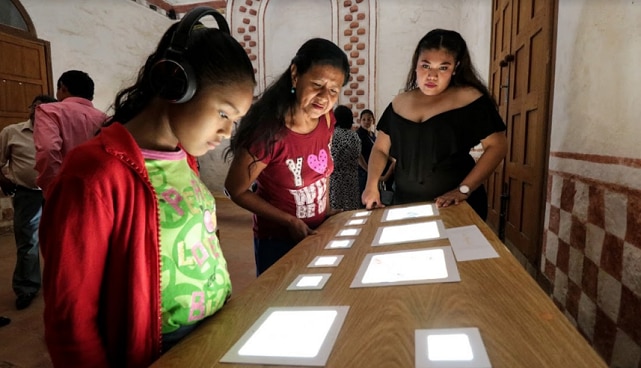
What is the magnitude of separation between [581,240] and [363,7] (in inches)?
229

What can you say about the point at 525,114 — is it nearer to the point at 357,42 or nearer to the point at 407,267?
the point at 407,267

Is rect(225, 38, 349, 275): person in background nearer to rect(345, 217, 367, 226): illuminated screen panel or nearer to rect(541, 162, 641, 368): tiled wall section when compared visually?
rect(345, 217, 367, 226): illuminated screen panel

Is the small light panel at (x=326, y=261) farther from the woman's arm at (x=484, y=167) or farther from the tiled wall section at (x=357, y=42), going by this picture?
the tiled wall section at (x=357, y=42)

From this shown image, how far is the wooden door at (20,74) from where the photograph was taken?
15.2 ft

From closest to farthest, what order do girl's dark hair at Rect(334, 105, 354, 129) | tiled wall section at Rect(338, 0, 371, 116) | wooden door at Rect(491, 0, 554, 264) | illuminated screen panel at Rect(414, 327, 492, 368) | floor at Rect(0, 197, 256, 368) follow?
illuminated screen panel at Rect(414, 327, 492, 368), floor at Rect(0, 197, 256, 368), wooden door at Rect(491, 0, 554, 264), girl's dark hair at Rect(334, 105, 354, 129), tiled wall section at Rect(338, 0, 371, 116)

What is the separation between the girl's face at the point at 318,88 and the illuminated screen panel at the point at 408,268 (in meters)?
0.61

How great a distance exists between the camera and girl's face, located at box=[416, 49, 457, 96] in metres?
1.59

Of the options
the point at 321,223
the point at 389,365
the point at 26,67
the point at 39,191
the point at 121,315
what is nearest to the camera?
the point at 389,365

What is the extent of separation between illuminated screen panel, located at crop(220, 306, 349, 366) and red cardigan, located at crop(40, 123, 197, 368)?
23 cm

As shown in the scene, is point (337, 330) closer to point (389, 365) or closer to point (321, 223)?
point (389, 365)

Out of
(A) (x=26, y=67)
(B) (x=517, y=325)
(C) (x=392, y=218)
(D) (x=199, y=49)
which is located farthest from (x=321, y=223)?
(A) (x=26, y=67)

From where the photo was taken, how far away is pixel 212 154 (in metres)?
7.59

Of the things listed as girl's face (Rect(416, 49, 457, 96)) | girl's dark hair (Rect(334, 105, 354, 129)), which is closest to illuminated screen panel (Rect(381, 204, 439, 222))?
girl's face (Rect(416, 49, 457, 96))

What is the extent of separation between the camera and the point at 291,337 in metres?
0.59
